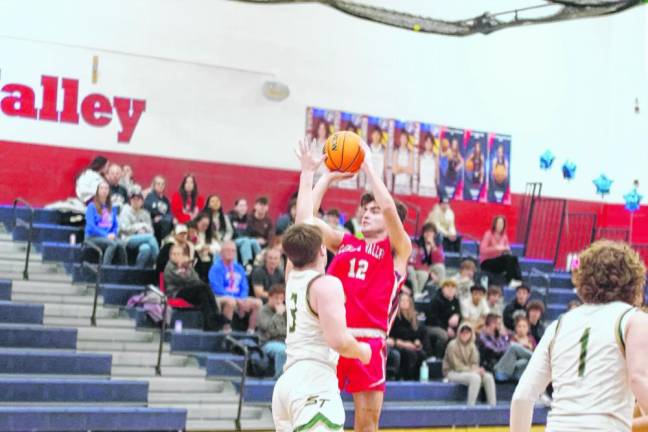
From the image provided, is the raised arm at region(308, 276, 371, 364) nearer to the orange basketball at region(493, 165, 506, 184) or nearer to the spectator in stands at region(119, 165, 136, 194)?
the spectator in stands at region(119, 165, 136, 194)

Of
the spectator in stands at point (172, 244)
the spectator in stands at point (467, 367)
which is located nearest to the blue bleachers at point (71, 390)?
the spectator in stands at point (172, 244)

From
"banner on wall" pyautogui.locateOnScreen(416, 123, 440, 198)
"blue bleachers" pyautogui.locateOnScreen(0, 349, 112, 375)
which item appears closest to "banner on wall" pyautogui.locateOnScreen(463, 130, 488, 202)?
"banner on wall" pyautogui.locateOnScreen(416, 123, 440, 198)

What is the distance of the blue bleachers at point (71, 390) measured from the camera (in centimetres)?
1064

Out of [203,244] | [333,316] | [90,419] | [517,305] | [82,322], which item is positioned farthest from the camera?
[517,305]

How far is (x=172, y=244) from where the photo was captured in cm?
1301

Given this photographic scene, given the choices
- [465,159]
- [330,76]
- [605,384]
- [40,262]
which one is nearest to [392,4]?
[330,76]

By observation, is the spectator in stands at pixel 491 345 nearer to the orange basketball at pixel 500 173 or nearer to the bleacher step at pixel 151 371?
the bleacher step at pixel 151 371

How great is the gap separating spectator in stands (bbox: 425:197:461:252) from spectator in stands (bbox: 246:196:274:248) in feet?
11.3

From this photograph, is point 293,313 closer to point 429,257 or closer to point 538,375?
point 538,375

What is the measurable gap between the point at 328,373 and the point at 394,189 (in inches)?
519

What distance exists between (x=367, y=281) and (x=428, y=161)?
1255 cm

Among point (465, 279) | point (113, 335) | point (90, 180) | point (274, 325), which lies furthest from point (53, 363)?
point (465, 279)

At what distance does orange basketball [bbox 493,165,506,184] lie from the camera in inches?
776

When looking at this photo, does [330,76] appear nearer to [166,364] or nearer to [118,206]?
[118,206]
